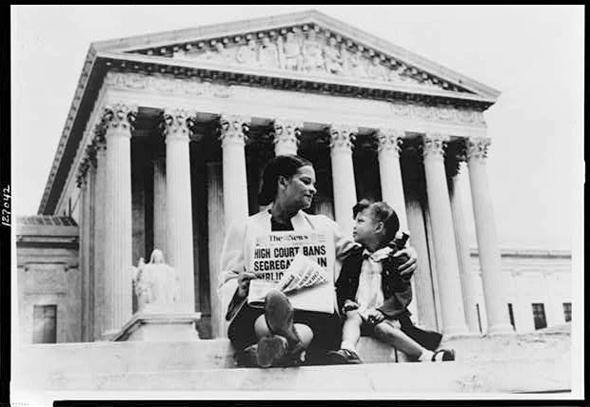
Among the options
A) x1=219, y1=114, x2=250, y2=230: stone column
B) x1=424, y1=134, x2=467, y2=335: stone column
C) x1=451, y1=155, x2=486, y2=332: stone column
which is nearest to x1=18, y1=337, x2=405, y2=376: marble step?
x1=219, y1=114, x2=250, y2=230: stone column

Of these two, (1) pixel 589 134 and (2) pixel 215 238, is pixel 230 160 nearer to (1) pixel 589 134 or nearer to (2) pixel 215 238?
(2) pixel 215 238

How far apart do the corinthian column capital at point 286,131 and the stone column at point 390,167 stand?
2.88 meters

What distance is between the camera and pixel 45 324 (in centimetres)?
2017

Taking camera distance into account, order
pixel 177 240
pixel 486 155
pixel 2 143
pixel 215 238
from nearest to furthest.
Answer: pixel 2 143
pixel 177 240
pixel 215 238
pixel 486 155

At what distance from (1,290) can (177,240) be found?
967 centimetres

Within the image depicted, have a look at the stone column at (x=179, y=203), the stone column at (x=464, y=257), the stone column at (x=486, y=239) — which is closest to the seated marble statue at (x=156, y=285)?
the stone column at (x=179, y=203)

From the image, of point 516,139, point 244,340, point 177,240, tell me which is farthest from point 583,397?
point 177,240

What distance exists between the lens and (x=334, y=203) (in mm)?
23359

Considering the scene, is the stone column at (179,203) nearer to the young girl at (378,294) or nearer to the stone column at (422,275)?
the stone column at (422,275)

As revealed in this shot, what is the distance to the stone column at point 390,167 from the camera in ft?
79.3

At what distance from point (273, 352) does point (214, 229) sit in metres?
14.4

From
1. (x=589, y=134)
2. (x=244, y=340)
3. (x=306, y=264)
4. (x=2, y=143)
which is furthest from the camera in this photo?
(x=589, y=134)

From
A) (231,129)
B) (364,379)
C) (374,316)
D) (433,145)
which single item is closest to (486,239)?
(433,145)

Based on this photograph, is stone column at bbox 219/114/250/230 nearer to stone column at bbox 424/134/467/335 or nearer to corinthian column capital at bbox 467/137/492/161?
stone column at bbox 424/134/467/335
